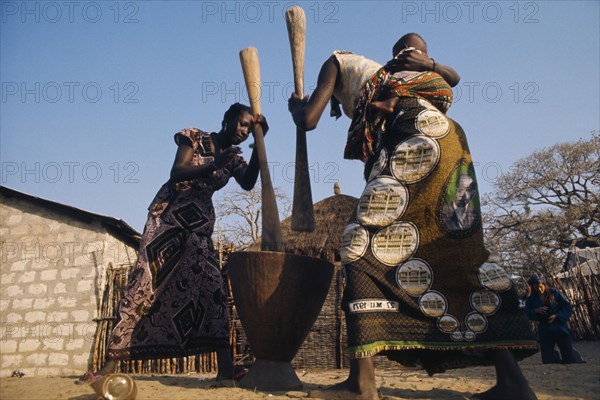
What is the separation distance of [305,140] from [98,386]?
1.65 meters

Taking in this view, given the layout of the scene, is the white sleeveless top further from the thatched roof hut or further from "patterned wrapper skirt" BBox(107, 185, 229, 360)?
the thatched roof hut

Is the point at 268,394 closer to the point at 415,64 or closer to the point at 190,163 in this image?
the point at 190,163

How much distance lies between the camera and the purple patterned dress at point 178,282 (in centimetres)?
317

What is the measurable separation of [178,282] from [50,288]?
743cm

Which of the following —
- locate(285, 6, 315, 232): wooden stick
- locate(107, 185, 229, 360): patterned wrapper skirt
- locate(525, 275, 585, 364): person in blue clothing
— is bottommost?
locate(525, 275, 585, 364): person in blue clothing

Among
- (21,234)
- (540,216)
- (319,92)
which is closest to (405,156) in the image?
(319,92)

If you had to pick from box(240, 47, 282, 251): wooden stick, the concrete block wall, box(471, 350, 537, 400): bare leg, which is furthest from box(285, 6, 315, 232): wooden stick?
the concrete block wall

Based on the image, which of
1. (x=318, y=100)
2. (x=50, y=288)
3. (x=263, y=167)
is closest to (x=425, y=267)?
(x=318, y=100)

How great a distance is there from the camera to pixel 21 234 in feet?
33.5

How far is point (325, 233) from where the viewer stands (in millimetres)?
10508

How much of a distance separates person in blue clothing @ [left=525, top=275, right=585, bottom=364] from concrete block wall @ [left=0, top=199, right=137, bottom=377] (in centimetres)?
722

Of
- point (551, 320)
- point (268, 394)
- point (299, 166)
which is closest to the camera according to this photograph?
point (268, 394)

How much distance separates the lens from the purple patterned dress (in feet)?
10.4

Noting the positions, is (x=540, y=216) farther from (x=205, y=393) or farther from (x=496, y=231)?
(x=205, y=393)
